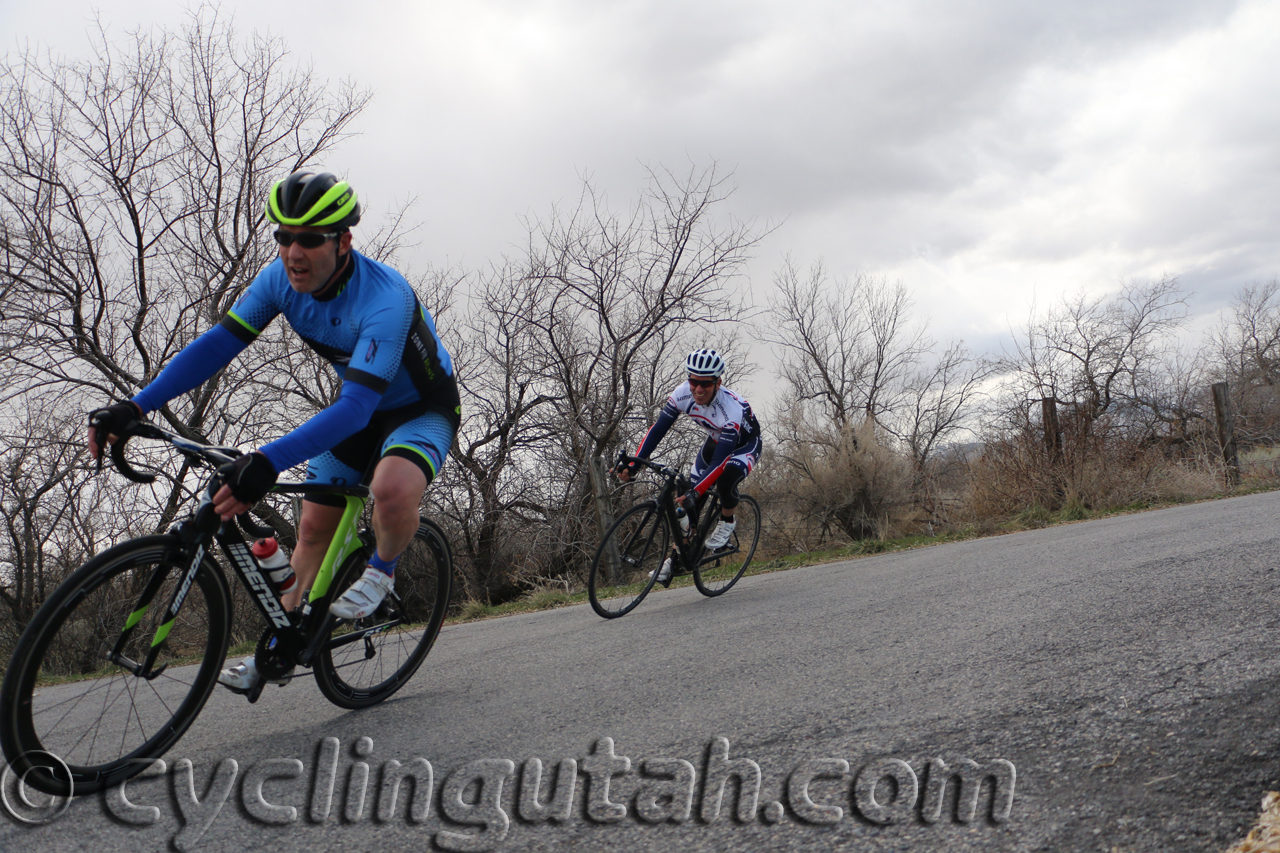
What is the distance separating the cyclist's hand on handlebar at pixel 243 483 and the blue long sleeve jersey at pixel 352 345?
0.65 ft

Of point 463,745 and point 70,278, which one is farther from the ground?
point 70,278

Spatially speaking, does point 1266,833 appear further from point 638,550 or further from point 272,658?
point 638,550

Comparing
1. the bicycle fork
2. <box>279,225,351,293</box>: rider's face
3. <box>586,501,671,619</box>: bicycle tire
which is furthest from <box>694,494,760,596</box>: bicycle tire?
the bicycle fork

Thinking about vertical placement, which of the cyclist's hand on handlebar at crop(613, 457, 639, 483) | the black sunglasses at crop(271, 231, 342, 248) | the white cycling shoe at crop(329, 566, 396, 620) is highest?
the black sunglasses at crop(271, 231, 342, 248)

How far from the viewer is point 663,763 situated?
2270mm

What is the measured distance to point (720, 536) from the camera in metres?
6.99

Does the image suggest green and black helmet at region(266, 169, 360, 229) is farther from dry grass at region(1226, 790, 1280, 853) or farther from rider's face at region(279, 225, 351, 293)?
dry grass at region(1226, 790, 1280, 853)

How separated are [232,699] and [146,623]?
1659mm

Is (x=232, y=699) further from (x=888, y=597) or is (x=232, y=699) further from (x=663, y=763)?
(x=888, y=597)

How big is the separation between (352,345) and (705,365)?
387cm

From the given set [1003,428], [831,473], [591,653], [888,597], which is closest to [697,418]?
[888,597]

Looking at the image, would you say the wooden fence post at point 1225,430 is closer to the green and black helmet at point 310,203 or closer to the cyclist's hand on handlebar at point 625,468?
the cyclist's hand on handlebar at point 625,468

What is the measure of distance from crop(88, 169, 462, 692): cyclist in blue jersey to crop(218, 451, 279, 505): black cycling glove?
0.10 ft

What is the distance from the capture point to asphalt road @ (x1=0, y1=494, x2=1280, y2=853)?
1.75 metres
